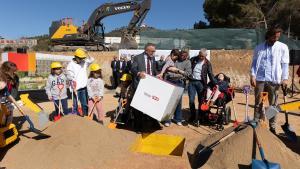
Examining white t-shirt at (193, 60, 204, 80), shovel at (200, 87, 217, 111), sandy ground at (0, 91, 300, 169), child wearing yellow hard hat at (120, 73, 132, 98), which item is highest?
white t-shirt at (193, 60, 204, 80)

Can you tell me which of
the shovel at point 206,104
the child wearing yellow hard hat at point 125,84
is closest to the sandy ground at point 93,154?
the shovel at point 206,104

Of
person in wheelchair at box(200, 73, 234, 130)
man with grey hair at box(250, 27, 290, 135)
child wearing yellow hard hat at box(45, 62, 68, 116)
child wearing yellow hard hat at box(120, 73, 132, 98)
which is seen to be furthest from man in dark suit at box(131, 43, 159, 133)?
man with grey hair at box(250, 27, 290, 135)

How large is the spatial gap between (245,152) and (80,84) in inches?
159

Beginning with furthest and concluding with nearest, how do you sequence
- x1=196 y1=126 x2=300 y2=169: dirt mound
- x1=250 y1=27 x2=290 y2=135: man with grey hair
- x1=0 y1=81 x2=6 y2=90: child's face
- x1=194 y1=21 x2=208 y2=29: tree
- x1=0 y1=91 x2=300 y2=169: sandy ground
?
x1=194 y1=21 x2=208 y2=29: tree, x1=250 y1=27 x2=290 y2=135: man with grey hair, x1=0 y1=81 x2=6 y2=90: child's face, x1=0 y1=91 x2=300 y2=169: sandy ground, x1=196 y1=126 x2=300 y2=169: dirt mound

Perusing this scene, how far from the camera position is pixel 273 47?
6434 mm

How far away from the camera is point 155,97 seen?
6703 millimetres

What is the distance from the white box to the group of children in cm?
121

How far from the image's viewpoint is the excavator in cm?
2402

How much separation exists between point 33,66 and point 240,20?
21379mm

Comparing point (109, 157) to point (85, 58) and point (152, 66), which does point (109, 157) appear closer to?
point (152, 66)

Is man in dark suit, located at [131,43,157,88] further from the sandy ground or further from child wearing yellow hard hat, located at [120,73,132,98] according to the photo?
the sandy ground

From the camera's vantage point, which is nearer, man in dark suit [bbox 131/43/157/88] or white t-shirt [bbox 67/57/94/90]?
man in dark suit [bbox 131/43/157/88]

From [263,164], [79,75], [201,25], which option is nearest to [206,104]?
[79,75]

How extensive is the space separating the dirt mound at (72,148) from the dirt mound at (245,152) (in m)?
1.55
